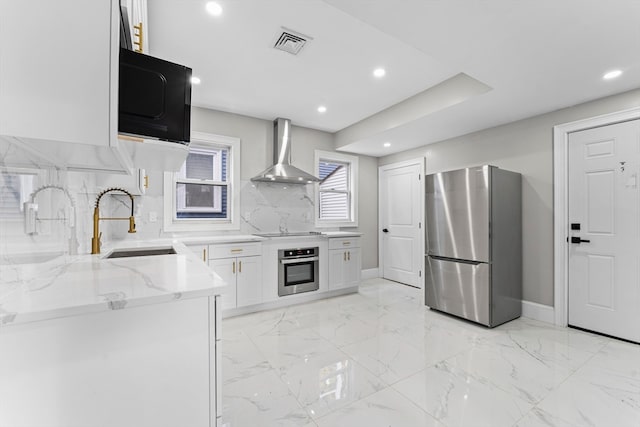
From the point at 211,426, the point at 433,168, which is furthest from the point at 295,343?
the point at 433,168

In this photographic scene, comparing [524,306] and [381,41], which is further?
[524,306]

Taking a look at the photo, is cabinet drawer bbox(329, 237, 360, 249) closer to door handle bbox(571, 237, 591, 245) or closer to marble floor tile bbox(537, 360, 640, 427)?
door handle bbox(571, 237, 591, 245)

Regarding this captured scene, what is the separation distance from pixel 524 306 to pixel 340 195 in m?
3.00

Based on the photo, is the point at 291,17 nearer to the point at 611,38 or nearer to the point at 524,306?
the point at 611,38

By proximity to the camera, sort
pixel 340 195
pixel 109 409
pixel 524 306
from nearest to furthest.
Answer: pixel 109 409, pixel 524 306, pixel 340 195

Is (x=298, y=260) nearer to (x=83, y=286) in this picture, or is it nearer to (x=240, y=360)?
(x=240, y=360)

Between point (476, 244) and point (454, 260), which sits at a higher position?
point (476, 244)

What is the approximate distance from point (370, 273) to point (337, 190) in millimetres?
1647

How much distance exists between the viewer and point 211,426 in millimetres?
1024

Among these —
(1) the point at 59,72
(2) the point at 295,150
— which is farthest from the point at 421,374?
(2) the point at 295,150

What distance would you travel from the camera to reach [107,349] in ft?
2.75

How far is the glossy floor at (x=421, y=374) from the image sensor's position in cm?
161

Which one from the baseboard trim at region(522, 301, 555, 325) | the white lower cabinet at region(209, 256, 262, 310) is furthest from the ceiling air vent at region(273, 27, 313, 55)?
the baseboard trim at region(522, 301, 555, 325)

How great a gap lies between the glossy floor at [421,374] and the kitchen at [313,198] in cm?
3
